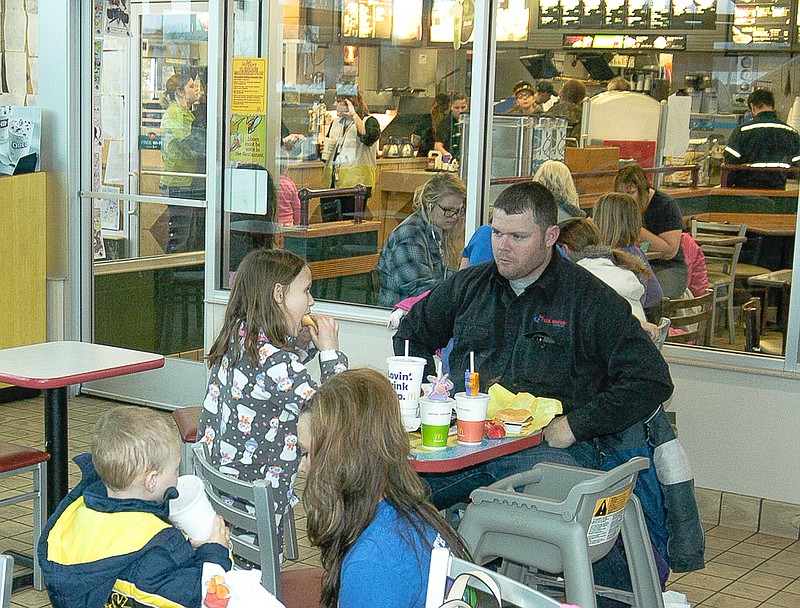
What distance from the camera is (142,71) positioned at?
261 inches

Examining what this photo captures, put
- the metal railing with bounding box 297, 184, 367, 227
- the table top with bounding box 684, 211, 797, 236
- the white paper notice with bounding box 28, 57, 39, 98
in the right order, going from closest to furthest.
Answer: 1. the table top with bounding box 684, 211, 797, 236
2. the metal railing with bounding box 297, 184, 367, 227
3. the white paper notice with bounding box 28, 57, 39, 98

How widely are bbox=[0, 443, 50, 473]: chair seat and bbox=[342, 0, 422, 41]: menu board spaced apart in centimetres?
284

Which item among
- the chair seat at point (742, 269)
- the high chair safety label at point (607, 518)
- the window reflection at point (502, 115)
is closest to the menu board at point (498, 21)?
the window reflection at point (502, 115)

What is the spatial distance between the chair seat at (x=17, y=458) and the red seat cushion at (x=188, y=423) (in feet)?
1.56

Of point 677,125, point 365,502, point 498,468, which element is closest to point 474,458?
point 498,468

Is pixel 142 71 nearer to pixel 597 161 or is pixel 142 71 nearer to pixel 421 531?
pixel 597 161

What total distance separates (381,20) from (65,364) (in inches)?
102

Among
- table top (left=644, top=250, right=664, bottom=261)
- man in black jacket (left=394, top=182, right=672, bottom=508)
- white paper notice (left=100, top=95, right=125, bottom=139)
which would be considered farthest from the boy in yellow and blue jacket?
white paper notice (left=100, top=95, right=125, bottom=139)

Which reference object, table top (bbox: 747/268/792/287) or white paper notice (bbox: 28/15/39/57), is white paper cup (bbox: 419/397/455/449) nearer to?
table top (bbox: 747/268/792/287)

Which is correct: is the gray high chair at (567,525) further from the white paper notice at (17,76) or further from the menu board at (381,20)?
the white paper notice at (17,76)

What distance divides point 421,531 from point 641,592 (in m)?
1.05

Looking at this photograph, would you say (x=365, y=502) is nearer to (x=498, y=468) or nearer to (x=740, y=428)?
(x=498, y=468)

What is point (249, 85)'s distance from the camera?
623 centimetres

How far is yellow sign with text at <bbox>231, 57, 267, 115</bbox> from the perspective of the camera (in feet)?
20.4
